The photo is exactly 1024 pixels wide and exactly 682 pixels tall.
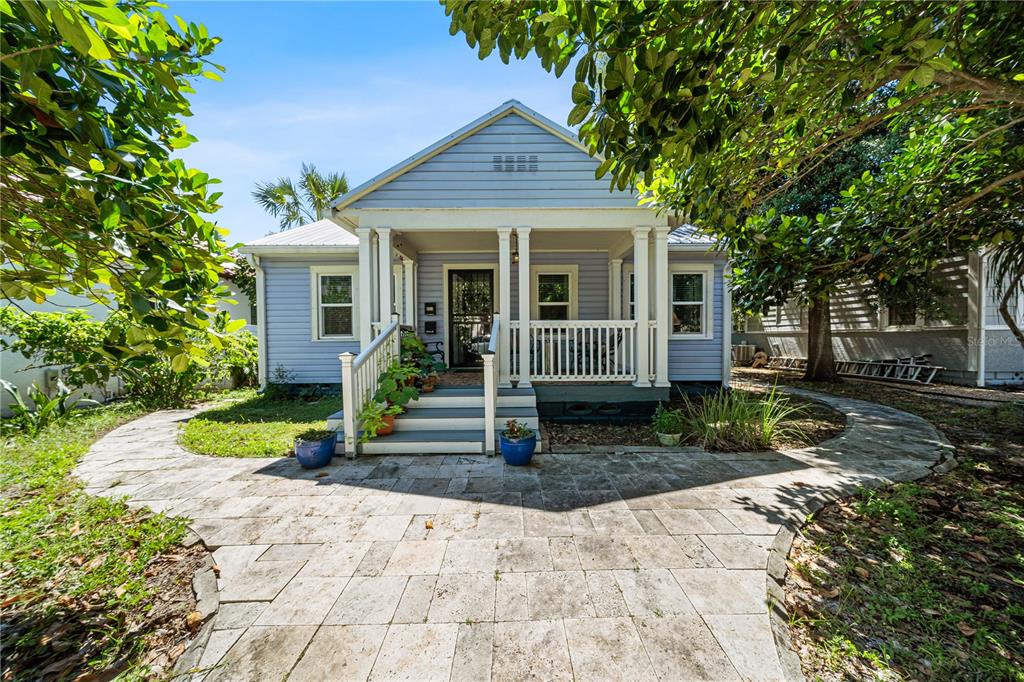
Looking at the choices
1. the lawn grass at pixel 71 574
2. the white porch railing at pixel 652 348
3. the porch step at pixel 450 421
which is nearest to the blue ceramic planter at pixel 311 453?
the porch step at pixel 450 421

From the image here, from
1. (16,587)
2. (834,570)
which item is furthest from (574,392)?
(16,587)

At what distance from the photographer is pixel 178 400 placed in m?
7.96

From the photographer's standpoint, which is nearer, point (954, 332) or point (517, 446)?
point (517, 446)

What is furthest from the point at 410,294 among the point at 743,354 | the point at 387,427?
the point at 743,354

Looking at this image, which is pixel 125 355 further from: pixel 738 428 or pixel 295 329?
pixel 295 329

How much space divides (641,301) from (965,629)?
14.7ft

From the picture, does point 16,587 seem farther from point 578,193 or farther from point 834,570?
point 578,193

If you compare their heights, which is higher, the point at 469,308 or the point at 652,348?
the point at 469,308

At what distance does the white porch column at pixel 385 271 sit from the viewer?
230 inches

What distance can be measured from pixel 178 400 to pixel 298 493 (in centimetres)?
661

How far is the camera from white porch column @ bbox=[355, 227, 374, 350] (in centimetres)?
584

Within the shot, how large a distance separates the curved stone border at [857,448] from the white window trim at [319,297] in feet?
26.5

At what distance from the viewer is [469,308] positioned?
8.62 m

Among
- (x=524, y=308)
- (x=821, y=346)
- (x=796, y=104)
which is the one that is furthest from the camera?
(x=821, y=346)
